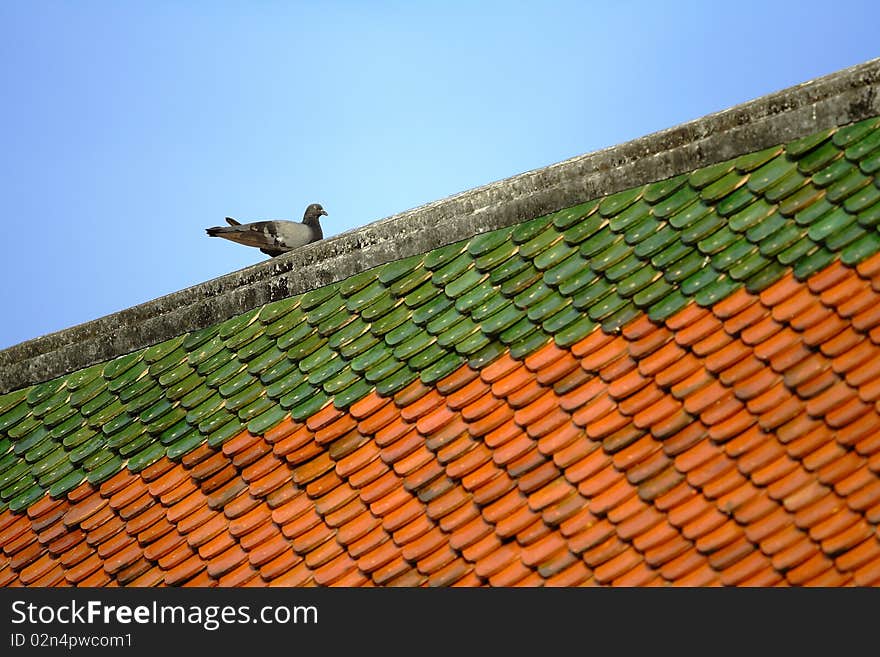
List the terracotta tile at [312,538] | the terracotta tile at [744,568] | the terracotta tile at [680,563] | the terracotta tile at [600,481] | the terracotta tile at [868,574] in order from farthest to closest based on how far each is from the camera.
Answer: the terracotta tile at [312,538]
the terracotta tile at [600,481]
the terracotta tile at [680,563]
the terracotta tile at [744,568]
the terracotta tile at [868,574]

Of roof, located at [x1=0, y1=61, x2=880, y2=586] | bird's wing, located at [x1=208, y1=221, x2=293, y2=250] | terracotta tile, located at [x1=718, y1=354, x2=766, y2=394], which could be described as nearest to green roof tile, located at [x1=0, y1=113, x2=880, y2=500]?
roof, located at [x1=0, y1=61, x2=880, y2=586]

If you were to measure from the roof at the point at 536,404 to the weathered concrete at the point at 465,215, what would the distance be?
2 centimetres

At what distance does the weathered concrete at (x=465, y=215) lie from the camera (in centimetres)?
763

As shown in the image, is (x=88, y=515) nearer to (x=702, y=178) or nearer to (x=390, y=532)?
(x=390, y=532)

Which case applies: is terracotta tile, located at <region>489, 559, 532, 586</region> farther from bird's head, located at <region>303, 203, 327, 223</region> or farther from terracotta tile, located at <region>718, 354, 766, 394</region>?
bird's head, located at <region>303, 203, 327, 223</region>

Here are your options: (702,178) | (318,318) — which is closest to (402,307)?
(318,318)

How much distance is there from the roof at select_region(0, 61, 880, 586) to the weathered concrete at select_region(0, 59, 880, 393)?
0.9 inches

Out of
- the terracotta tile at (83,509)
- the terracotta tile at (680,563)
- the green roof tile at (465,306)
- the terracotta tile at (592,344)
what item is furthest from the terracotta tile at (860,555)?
the terracotta tile at (83,509)

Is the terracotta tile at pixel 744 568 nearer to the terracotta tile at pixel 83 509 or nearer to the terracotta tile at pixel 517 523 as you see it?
the terracotta tile at pixel 517 523

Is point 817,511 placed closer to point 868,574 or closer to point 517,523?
point 868,574

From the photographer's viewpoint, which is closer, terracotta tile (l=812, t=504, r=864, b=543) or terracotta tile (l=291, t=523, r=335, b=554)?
terracotta tile (l=812, t=504, r=864, b=543)

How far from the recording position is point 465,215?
28.1ft

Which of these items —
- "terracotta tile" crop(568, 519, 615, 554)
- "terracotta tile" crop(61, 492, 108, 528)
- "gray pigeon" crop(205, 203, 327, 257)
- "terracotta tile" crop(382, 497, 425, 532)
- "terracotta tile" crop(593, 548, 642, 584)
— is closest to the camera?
"terracotta tile" crop(593, 548, 642, 584)

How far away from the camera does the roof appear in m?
6.29
